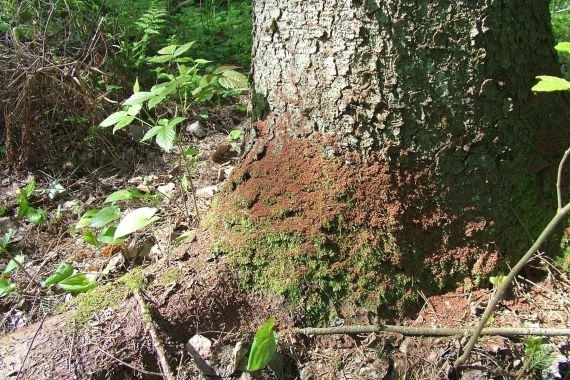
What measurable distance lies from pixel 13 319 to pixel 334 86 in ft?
6.09

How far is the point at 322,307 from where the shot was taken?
2.08 meters

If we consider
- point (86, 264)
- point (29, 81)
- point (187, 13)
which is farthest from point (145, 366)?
point (187, 13)

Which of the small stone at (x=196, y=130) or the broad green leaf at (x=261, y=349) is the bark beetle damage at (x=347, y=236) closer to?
the broad green leaf at (x=261, y=349)

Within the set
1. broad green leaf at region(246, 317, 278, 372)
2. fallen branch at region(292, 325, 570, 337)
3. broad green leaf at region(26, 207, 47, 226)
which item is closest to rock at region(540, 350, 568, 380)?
fallen branch at region(292, 325, 570, 337)

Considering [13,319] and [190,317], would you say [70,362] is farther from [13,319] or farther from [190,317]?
[13,319]

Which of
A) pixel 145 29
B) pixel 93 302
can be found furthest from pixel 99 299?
pixel 145 29

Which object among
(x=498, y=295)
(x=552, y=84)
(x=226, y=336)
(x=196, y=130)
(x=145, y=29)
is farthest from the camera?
(x=145, y=29)

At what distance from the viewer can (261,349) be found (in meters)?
1.80

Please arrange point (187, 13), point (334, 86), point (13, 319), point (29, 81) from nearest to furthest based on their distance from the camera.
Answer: point (334, 86)
point (13, 319)
point (29, 81)
point (187, 13)

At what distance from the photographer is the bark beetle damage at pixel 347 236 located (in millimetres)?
2086

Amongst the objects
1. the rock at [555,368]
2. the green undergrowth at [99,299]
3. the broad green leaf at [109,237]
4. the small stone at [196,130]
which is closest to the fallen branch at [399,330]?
the rock at [555,368]

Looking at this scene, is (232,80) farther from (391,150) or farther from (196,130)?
(196,130)

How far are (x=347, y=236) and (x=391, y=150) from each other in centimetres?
35

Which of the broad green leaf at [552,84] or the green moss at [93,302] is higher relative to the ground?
the broad green leaf at [552,84]
